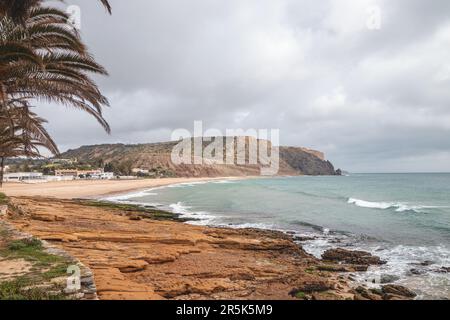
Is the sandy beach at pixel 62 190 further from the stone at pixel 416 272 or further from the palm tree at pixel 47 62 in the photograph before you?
the stone at pixel 416 272

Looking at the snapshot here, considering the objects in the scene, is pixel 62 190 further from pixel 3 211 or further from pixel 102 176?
pixel 102 176

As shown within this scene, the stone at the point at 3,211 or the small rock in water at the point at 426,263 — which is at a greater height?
the stone at the point at 3,211

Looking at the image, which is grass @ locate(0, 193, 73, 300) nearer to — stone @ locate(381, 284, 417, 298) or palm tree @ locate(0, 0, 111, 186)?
palm tree @ locate(0, 0, 111, 186)

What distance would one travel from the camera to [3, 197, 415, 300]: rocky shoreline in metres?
7.75

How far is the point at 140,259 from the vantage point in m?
9.41

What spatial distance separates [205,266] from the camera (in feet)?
32.6

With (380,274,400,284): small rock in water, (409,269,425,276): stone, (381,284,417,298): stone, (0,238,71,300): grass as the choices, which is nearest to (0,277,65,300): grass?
(0,238,71,300): grass

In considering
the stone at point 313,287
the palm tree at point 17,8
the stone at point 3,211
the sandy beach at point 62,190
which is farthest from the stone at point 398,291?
the sandy beach at point 62,190

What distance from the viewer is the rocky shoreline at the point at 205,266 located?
7.75 meters

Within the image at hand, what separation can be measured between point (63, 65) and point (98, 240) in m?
6.57

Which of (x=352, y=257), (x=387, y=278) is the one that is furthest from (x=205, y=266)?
(x=352, y=257)
